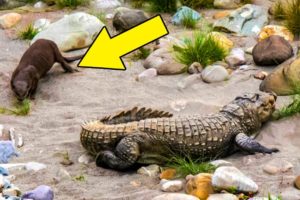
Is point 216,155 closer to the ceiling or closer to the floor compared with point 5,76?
closer to the ceiling

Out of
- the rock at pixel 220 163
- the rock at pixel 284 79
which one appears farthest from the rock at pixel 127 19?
the rock at pixel 220 163

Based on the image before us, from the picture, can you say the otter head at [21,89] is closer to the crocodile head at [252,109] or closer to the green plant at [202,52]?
the green plant at [202,52]

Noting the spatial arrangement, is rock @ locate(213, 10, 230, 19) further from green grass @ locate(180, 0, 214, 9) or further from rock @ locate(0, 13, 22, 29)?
rock @ locate(0, 13, 22, 29)

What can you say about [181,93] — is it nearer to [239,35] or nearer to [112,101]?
[112,101]

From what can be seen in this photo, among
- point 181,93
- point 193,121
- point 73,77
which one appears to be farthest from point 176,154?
point 73,77

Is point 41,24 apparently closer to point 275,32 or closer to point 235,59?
point 235,59

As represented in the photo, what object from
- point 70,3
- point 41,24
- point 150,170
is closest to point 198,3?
point 70,3

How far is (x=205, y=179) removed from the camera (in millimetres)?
5219

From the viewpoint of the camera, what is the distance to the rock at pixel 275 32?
29.7 feet

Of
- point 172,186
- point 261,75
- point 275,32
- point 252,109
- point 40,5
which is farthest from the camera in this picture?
point 40,5

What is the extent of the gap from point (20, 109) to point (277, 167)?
318cm

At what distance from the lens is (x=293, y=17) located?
9.21 m

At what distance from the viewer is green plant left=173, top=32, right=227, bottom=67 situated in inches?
330

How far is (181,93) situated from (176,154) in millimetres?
1877
